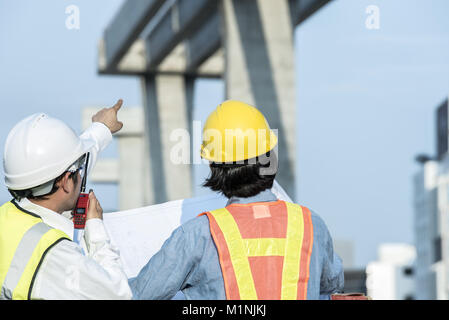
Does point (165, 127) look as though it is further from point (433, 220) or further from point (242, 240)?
point (433, 220)

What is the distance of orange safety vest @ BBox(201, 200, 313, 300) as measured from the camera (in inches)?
125

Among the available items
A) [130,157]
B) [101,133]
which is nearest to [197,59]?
[130,157]

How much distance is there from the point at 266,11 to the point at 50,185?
45.6 ft

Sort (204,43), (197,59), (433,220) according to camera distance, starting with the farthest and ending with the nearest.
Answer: (433,220) → (197,59) → (204,43)

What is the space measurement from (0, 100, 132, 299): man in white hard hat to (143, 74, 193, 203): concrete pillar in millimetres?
26189

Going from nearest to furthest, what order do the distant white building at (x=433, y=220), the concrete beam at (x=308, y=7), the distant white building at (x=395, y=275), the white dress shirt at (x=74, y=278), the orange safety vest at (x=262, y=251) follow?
the white dress shirt at (x=74, y=278) < the orange safety vest at (x=262, y=251) < the concrete beam at (x=308, y=7) < the distant white building at (x=433, y=220) < the distant white building at (x=395, y=275)

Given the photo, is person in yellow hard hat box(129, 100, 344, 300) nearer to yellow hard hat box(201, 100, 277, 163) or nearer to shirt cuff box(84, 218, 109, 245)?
yellow hard hat box(201, 100, 277, 163)

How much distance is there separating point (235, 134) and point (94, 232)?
2.53 ft

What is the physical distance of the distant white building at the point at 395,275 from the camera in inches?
4090

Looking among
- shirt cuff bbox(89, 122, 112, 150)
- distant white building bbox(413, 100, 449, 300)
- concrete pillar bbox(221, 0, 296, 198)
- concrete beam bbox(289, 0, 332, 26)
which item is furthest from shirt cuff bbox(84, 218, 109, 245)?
distant white building bbox(413, 100, 449, 300)

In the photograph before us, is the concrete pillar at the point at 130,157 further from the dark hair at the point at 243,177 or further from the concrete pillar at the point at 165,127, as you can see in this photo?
the dark hair at the point at 243,177

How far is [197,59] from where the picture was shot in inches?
1075

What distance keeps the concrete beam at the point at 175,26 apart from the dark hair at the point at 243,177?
52.7ft

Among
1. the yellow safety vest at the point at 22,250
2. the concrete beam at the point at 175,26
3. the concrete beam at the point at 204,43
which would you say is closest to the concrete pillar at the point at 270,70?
the concrete beam at the point at 175,26
